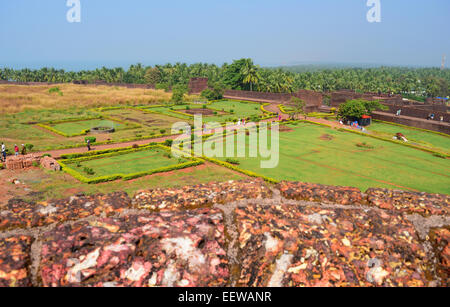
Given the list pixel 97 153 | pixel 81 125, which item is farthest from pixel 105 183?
pixel 81 125

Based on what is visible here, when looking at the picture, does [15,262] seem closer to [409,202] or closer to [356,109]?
[409,202]

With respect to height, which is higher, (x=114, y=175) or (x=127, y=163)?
(x=127, y=163)

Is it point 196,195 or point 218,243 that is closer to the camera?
point 218,243

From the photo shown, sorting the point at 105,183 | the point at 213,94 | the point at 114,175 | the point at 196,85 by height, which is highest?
the point at 196,85

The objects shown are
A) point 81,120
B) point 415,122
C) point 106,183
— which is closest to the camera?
point 106,183

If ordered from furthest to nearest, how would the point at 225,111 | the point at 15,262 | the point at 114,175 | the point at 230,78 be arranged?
the point at 230,78
the point at 225,111
the point at 114,175
the point at 15,262
